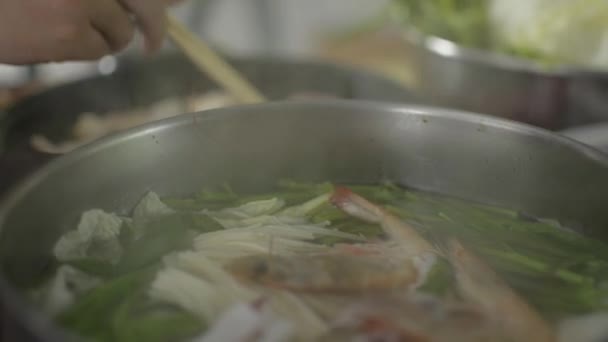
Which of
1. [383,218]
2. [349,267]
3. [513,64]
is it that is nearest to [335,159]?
[383,218]

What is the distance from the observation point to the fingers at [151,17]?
94 cm

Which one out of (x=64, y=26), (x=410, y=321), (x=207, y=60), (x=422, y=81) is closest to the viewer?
(x=410, y=321)

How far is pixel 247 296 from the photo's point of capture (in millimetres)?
654

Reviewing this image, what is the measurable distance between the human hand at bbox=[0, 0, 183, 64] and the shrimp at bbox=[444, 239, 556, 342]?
500 millimetres

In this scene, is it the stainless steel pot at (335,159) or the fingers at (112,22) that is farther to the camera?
the fingers at (112,22)

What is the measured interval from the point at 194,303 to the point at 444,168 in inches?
14.4

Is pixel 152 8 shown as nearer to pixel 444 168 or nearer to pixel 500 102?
pixel 444 168

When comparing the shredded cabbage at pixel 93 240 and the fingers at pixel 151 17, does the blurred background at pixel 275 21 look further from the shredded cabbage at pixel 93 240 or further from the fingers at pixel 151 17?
the shredded cabbage at pixel 93 240

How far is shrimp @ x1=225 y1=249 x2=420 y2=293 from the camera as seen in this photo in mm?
668

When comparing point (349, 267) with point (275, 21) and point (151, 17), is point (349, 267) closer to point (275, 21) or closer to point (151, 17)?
Answer: point (151, 17)

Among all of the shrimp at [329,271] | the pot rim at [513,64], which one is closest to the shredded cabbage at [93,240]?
the shrimp at [329,271]

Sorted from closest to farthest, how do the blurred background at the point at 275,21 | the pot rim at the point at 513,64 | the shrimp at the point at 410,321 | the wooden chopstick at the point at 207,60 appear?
the shrimp at the point at 410,321 → the wooden chopstick at the point at 207,60 → the pot rim at the point at 513,64 → the blurred background at the point at 275,21

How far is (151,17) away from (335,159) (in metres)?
0.30

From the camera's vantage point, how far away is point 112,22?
3.03ft
